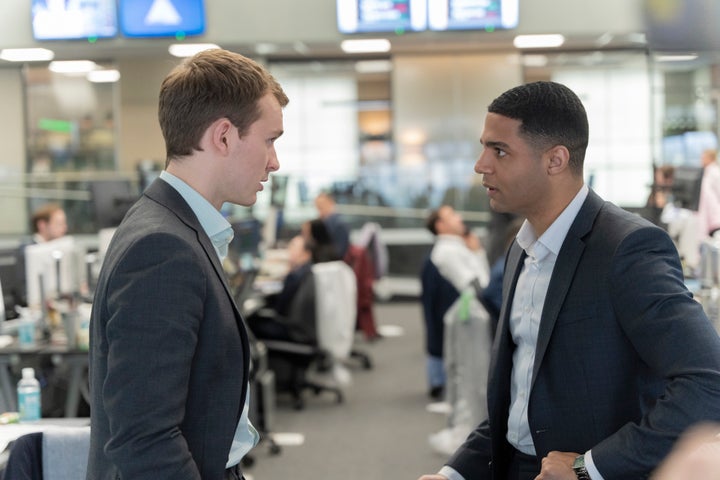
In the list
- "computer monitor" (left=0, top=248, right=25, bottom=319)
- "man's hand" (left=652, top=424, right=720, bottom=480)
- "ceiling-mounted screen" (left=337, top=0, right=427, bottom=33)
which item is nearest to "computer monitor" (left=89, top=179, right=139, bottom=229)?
"computer monitor" (left=0, top=248, right=25, bottom=319)

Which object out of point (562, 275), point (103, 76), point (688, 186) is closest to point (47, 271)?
point (688, 186)

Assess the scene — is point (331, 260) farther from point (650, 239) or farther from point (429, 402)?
point (650, 239)

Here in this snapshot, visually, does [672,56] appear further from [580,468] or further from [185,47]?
[185,47]

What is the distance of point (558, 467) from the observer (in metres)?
1.80

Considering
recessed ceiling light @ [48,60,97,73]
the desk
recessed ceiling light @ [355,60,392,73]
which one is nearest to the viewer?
the desk

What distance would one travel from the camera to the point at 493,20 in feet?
28.8

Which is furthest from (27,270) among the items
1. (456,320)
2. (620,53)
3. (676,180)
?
(620,53)

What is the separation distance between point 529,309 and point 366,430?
192 inches

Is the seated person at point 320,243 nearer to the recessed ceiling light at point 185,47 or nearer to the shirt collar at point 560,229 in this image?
the recessed ceiling light at point 185,47

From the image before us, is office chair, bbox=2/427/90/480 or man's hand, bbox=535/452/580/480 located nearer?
man's hand, bbox=535/452/580/480

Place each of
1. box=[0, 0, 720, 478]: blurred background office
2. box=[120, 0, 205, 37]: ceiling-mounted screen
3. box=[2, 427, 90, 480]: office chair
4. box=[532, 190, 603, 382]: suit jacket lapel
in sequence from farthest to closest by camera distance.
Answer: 1. box=[0, 0, 720, 478]: blurred background office
2. box=[120, 0, 205, 37]: ceiling-mounted screen
3. box=[2, 427, 90, 480]: office chair
4. box=[532, 190, 603, 382]: suit jacket lapel

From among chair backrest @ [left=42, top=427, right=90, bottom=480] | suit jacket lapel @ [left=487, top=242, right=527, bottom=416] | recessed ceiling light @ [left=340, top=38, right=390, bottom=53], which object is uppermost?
recessed ceiling light @ [left=340, top=38, right=390, bottom=53]

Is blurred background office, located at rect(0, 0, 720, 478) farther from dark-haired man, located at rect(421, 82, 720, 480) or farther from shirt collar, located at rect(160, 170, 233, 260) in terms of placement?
shirt collar, located at rect(160, 170, 233, 260)

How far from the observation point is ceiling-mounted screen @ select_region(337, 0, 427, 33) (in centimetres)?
887
